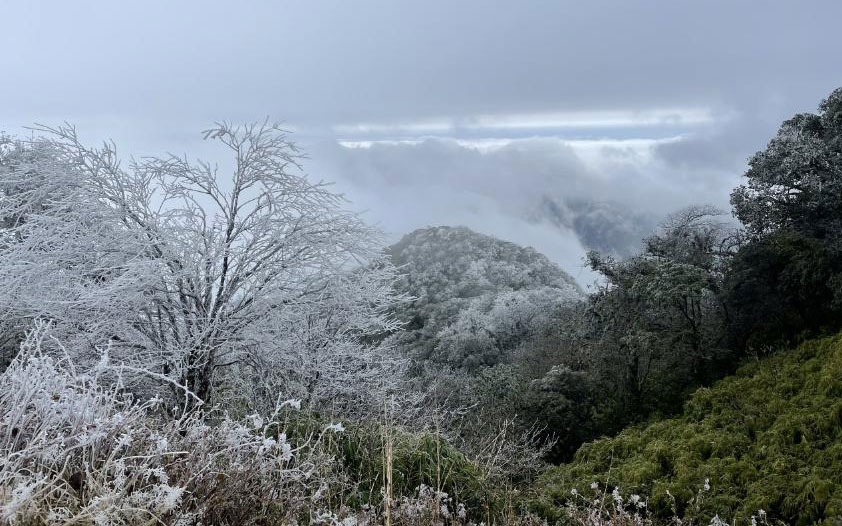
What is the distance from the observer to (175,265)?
7227mm

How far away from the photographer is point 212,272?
7.45m

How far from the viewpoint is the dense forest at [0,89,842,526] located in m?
2.72

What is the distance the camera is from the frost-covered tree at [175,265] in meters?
7.15

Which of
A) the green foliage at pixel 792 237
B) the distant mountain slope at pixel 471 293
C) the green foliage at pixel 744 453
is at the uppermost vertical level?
the green foliage at pixel 792 237

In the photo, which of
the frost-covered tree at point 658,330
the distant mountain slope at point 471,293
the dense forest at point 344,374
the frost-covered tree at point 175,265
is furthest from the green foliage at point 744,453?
the distant mountain slope at point 471,293

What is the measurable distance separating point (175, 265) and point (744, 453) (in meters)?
7.74

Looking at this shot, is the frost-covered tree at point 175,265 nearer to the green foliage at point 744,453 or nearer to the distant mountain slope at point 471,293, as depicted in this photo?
the green foliage at point 744,453

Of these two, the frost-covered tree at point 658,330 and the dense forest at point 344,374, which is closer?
the dense forest at point 344,374

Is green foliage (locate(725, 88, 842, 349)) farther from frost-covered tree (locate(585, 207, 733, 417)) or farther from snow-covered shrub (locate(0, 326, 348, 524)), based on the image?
snow-covered shrub (locate(0, 326, 348, 524))

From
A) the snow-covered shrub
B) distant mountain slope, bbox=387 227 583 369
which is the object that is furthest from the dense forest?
distant mountain slope, bbox=387 227 583 369

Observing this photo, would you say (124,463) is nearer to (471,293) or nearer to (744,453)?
(744,453)

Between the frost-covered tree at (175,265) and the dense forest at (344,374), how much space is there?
0.04 meters

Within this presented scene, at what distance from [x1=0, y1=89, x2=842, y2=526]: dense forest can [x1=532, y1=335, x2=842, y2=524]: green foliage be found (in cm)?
4

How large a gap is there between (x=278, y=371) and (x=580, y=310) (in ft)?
44.6
